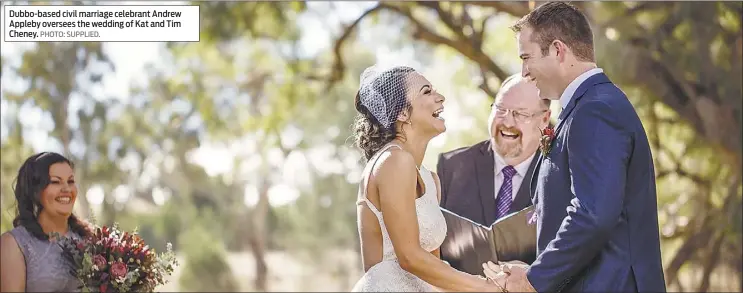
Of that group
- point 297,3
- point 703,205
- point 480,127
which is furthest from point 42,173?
point 480,127

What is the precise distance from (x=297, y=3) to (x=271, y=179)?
55.2ft

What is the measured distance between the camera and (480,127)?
1642cm

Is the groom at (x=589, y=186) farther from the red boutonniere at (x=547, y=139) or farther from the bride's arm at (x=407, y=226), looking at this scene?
the bride's arm at (x=407, y=226)

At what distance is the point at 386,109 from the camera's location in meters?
3.78

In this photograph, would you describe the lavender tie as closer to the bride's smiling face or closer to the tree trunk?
the bride's smiling face

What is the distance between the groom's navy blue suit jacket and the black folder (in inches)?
26.5

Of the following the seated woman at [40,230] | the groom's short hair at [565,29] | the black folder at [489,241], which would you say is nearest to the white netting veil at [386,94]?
the black folder at [489,241]

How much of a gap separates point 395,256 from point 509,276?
49cm

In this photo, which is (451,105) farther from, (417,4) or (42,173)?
(42,173)

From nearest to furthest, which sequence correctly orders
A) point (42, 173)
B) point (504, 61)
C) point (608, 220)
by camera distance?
1. point (608, 220)
2. point (42, 173)
3. point (504, 61)

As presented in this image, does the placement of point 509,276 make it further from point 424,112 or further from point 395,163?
point 424,112

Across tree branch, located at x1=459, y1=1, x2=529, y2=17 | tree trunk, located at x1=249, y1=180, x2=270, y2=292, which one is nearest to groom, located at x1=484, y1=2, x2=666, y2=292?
tree branch, located at x1=459, y1=1, x2=529, y2=17

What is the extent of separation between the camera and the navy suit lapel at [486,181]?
4.67m

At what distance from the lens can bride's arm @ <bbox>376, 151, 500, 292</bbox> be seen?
3592 mm
